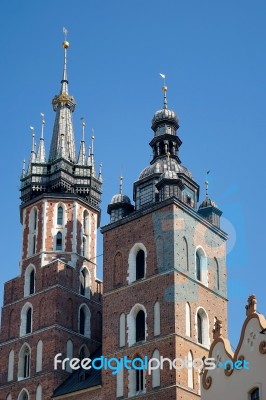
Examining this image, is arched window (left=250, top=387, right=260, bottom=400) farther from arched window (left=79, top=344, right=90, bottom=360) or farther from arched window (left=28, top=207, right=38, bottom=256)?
arched window (left=28, top=207, right=38, bottom=256)

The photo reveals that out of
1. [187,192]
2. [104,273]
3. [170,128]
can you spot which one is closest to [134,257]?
[104,273]

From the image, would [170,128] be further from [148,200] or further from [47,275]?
[47,275]

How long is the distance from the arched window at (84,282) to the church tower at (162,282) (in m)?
5.52

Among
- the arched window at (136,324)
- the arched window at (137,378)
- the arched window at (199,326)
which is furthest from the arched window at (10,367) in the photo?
the arched window at (199,326)

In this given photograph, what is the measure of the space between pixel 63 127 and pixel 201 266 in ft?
57.9

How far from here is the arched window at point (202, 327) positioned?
46.8 metres

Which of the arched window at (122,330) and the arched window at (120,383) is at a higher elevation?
the arched window at (122,330)

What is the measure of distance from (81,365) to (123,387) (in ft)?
21.0

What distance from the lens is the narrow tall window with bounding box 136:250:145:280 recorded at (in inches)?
1882

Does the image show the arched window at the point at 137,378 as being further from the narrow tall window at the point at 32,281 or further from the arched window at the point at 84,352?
the narrow tall window at the point at 32,281

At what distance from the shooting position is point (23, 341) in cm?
5194

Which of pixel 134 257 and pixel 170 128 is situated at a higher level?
pixel 170 128

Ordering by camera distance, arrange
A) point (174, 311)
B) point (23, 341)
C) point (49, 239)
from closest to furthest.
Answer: point (174, 311) < point (23, 341) < point (49, 239)

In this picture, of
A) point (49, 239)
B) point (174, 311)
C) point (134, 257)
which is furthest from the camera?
point (49, 239)
